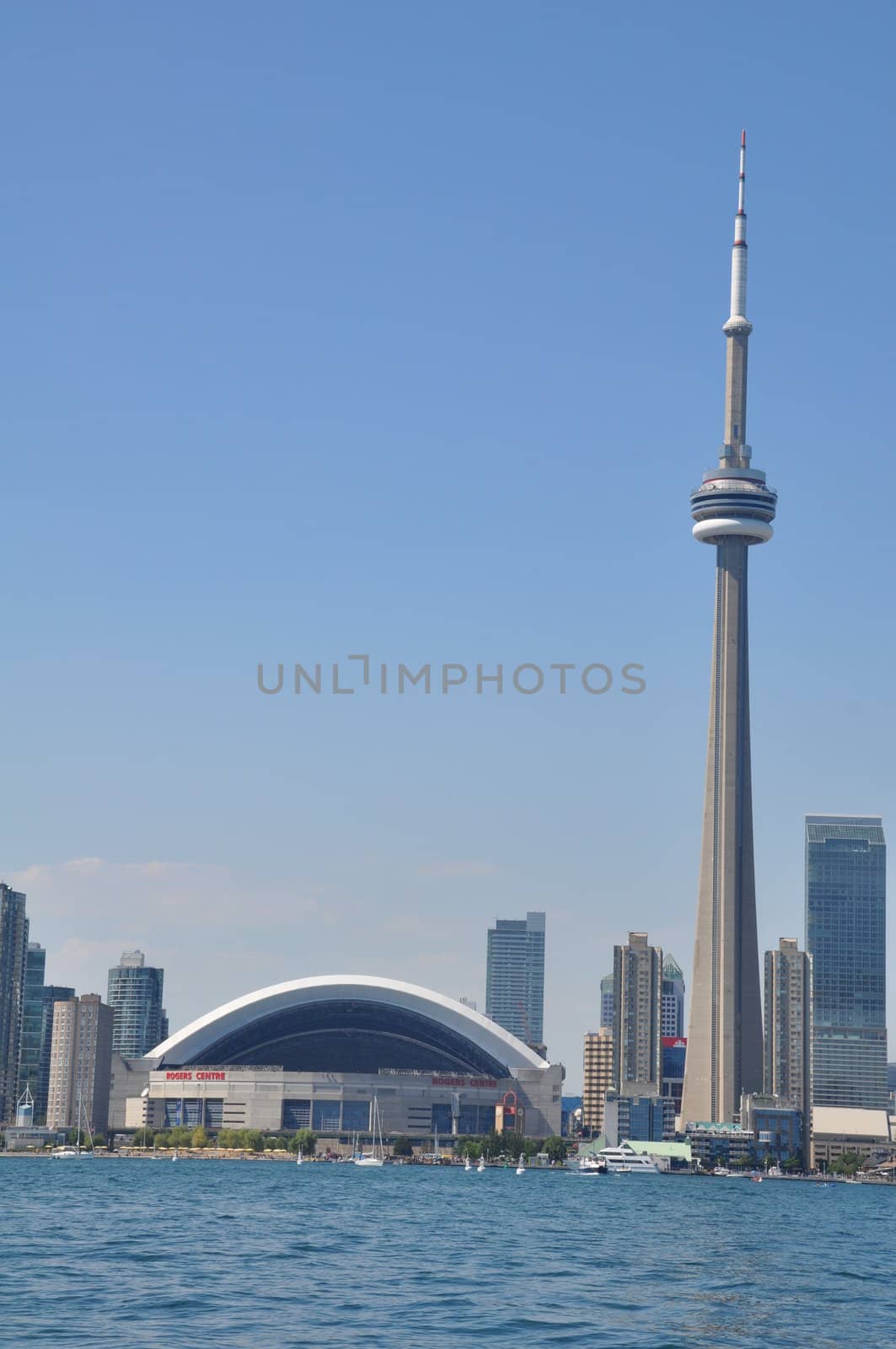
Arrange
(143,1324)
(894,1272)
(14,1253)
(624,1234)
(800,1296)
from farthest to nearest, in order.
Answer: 1. (624,1234)
2. (894,1272)
3. (14,1253)
4. (800,1296)
5. (143,1324)

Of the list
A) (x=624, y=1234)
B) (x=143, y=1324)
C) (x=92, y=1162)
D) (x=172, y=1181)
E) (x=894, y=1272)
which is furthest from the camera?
(x=92, y=1162)

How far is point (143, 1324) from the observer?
148 ft

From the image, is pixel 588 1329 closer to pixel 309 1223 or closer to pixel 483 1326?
pixel 483 1326

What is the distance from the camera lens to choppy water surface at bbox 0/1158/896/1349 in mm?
→ 45812

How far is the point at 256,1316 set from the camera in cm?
4734

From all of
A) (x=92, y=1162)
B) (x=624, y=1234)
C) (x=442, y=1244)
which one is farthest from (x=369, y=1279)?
(x=92, y=1162)

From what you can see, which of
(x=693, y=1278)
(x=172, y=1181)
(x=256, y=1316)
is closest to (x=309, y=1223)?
(x=693, y=1278)

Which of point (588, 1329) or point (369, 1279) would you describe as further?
point (369, 1279)

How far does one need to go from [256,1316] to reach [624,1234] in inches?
1539

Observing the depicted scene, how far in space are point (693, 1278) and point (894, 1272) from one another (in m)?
13.2

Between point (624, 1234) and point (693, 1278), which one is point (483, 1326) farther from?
point (624, 1234)

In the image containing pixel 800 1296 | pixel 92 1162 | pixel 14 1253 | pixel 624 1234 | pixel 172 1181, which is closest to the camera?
pixel 800 1296

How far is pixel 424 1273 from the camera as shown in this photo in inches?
2360

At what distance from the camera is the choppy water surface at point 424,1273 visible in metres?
45.8
